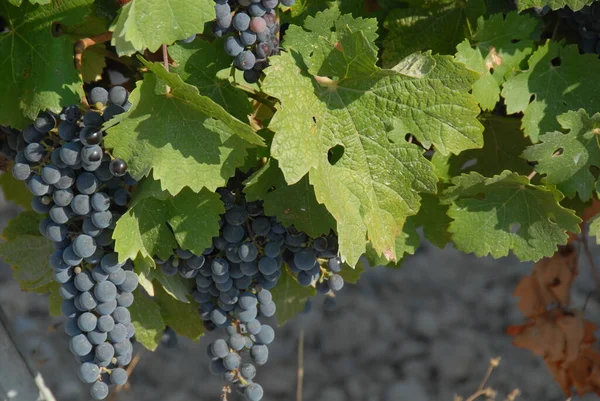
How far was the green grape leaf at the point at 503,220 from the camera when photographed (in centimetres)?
142

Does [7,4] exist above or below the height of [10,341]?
above

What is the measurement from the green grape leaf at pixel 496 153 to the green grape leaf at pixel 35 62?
29.0 inches

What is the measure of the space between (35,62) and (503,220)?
0.89 metres

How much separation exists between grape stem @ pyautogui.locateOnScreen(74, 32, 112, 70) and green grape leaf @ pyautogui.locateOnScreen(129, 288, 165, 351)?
51 centimetres

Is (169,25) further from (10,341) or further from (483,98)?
(10,341)

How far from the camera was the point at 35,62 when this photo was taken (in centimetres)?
126

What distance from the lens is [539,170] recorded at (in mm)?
1392

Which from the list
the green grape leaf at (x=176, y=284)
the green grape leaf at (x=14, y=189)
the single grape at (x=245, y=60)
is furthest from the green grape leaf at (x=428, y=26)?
the green grape leaf at (x=14, y=189)

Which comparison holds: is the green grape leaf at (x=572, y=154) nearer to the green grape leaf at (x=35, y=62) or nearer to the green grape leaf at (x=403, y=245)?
the green grape leaf at (x=403, y=245)

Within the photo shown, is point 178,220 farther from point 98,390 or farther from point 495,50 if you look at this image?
point 495,50

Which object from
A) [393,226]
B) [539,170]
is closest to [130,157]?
[393,226]

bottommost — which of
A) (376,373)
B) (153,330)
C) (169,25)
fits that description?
(376,373)

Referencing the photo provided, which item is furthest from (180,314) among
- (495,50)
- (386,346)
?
(386,346)

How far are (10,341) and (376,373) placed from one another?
50.8 inches
